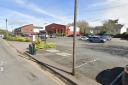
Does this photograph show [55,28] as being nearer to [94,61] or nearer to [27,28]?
[27,28]

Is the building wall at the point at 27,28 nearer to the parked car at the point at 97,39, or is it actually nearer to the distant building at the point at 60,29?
the distant building at the point at 60,29

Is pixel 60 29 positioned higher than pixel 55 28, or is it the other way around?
pixel 55 28

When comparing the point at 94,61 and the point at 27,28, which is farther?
the point at 27,28

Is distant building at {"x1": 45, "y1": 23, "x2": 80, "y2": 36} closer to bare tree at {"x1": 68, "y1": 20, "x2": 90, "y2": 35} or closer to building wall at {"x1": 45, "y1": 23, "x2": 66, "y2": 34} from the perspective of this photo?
building wall at {"x1": 45, "y1": 23, "x2": 66, "y2": 34}

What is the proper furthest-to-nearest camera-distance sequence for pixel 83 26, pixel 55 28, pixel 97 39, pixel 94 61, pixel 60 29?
pixel 83 26 < pixel 55 28 < pixel 60 29 < pixel 97 39 < pixel 94 61

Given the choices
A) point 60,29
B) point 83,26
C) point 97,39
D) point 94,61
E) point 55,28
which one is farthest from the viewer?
point 83,26

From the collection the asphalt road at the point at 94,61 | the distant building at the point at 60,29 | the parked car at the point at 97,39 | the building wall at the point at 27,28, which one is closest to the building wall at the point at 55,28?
the distant building at the point at 60,29

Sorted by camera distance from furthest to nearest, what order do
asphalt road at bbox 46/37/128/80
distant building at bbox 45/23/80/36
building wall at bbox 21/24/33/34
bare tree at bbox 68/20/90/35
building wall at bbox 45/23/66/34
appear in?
building wall at bbox 21/24/33/34 < bare tree at bbox 68/20/90/35 < building wall at bbox 45/23/66/34 < distant building at bbox 45/23/80/36 < asphalt road at bbox 46/37/128/80

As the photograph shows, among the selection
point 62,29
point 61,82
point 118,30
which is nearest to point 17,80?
point 61,82

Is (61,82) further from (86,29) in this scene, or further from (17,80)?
(86,29)

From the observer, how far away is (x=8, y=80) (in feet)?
29.4

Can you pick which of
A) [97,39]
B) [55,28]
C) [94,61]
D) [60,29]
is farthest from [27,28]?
[94,61]

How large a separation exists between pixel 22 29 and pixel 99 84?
10218 centimetres

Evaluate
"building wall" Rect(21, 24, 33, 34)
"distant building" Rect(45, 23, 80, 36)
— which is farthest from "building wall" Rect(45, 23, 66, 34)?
"building wall" Rect(21, 24, 33, 34)
